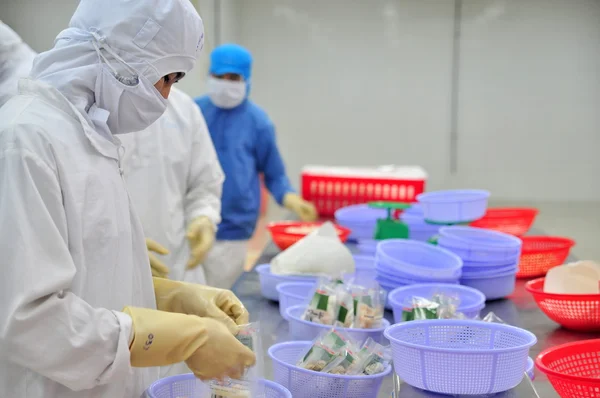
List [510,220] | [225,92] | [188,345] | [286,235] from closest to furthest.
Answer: [188,345], [286,235], [510,220], [225,92]

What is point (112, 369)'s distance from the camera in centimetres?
110

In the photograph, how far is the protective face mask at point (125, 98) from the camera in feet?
4.15

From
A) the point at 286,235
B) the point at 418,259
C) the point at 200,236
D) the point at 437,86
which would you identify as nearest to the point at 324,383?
the point at 418,259

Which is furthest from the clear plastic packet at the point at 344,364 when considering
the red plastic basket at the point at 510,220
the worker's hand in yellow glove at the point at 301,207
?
the worker's hand in yellow glove at the point at 301,207

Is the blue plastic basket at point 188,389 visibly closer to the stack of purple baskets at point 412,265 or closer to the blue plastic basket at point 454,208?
the stack of purple baskets at point 412,265

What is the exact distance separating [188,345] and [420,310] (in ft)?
2.13

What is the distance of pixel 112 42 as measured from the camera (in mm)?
1254

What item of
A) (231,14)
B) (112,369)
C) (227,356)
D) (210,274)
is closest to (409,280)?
(227,356)

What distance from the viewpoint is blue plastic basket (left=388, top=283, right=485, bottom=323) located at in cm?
186

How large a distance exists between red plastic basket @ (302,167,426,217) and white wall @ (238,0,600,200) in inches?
121

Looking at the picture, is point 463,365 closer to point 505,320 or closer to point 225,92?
point 505,320

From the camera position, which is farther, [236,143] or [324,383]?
[236,143]

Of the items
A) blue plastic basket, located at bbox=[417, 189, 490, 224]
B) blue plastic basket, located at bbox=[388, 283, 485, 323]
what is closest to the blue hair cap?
blue plastic basket, located at bbox=[417, 189, 490, 224]

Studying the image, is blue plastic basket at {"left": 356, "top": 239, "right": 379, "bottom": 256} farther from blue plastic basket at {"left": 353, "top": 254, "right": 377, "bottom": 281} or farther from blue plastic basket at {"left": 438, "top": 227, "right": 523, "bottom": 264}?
blue plastic basket at {"left": 438, "top": 227, "right": 523, "bottom": 264}
